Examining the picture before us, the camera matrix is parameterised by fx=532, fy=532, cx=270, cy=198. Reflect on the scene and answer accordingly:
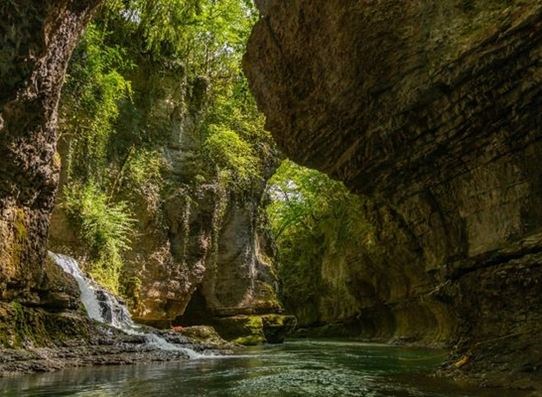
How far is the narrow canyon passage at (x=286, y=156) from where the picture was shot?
21.5 ft

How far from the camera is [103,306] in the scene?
12.7m

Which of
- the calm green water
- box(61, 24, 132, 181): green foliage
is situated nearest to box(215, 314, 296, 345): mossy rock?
box(61, 24, 132, 181): green foliage

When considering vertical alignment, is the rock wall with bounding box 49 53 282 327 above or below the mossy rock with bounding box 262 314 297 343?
above

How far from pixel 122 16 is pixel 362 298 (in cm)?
1654

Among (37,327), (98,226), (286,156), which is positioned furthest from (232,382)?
(98,226)

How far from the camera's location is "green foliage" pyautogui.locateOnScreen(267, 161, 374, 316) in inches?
1018

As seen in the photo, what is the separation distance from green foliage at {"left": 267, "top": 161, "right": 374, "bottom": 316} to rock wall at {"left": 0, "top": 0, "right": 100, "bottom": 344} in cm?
1557

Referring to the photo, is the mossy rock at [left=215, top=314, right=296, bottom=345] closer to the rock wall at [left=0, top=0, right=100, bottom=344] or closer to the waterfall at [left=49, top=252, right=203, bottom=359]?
the waterfall at [left=49, top=252, right=203, bottom=359]

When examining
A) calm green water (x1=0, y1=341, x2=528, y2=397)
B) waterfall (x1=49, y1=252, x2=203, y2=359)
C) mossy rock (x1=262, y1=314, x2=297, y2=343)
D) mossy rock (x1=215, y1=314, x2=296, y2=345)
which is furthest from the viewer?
mossy rock (x1=262, y1=314, x2=297, y2=343)

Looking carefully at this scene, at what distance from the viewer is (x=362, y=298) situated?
25859 mm

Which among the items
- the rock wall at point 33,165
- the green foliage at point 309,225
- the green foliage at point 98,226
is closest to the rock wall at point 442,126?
the rock wall at point 33,165

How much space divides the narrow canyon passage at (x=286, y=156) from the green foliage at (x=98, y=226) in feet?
0.19

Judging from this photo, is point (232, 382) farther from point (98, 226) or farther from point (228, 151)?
point (228, 151)

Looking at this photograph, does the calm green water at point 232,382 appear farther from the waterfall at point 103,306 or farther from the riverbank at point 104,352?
the waterfall at point 103,306
